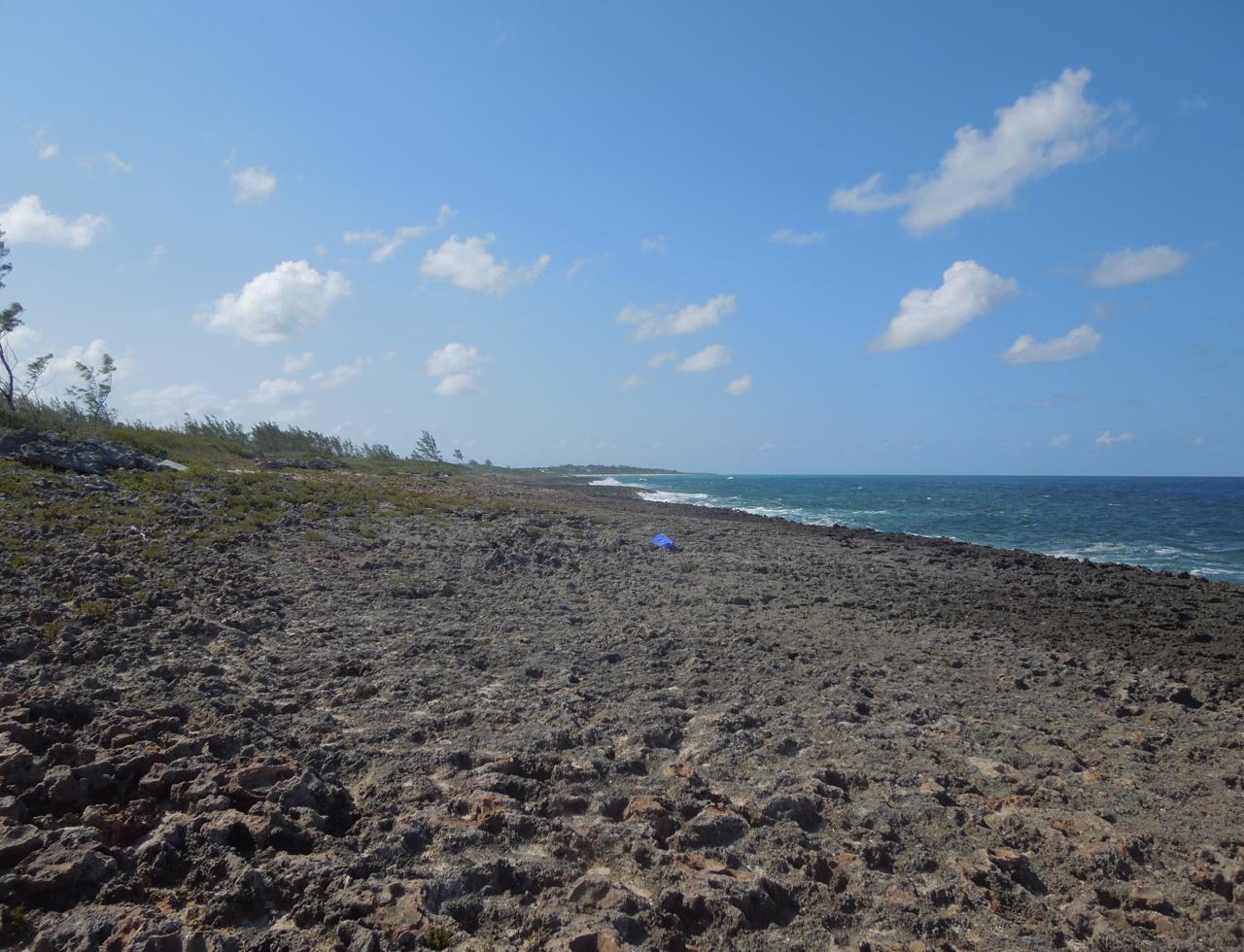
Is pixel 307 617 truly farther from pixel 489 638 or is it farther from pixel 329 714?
pixel 329 714

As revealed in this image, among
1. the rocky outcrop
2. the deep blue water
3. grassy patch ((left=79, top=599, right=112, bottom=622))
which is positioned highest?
the rocky outcrop

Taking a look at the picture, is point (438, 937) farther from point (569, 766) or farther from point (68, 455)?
point (68, 455)

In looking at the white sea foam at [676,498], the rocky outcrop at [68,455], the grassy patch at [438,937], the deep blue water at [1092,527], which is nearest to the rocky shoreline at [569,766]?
the grassy patch at [438,937]

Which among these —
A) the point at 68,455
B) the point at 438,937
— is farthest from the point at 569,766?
the point at 68,455

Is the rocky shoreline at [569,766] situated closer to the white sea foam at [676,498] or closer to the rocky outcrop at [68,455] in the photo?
the rocky outcrop at [68,455]

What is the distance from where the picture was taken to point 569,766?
576 cm

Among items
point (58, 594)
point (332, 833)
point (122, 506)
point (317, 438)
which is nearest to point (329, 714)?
point (332, 833)

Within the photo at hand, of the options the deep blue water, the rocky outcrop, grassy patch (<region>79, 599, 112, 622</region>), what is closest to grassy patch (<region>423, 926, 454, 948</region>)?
grassy patch (<region>79, 599, 112, 622</region>)

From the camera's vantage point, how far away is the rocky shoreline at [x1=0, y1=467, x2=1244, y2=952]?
3.98 meters

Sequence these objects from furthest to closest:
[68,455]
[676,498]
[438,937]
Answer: [676,498]
[68,455]
[438,937]

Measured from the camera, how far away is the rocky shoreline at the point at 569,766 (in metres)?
3.98

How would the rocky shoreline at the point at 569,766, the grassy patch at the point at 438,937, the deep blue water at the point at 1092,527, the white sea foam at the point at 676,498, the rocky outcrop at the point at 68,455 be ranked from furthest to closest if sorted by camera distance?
the white sea foam at the point at 676,498
the deep blue water at the point at 1092,527
the rocky outcrop at the point at 68,455
the rocky shoreline at the point at 569,766
the grassy patch at the point at 438,937

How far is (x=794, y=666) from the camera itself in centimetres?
904

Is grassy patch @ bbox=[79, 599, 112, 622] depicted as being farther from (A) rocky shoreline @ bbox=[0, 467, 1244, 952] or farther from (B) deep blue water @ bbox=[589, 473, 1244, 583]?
(B) deep blue water @ bbox=[589, 473, 1244, 583]
